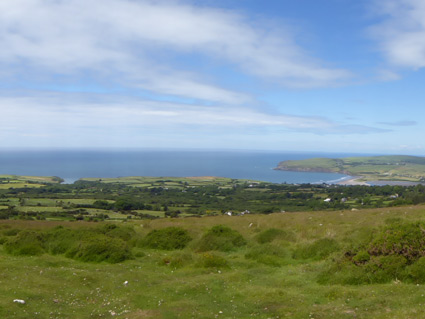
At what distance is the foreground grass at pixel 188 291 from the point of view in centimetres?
1023

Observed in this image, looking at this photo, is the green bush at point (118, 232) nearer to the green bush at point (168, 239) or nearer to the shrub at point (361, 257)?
the green bush at point (168, 239)

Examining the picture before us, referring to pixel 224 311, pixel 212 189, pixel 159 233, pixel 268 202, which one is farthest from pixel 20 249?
pixel 212 189

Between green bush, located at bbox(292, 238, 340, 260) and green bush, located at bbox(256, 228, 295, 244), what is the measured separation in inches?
136

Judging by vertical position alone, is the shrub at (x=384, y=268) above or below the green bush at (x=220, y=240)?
above

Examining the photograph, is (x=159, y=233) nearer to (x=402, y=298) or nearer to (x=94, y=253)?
(x=94, y=253)

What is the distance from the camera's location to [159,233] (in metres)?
22.4

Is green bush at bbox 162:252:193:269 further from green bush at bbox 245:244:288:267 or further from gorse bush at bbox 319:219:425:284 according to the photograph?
gorse bush at bbox 319:219:425:284

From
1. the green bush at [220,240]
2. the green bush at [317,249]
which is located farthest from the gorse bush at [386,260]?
the green bush at [220,240]

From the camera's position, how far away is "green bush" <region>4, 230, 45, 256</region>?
1877 centimetres

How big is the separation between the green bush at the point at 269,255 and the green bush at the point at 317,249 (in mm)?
773

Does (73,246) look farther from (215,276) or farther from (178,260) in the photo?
(215,276)

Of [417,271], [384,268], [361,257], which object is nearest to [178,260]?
[361,257]

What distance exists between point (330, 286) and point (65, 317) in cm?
924

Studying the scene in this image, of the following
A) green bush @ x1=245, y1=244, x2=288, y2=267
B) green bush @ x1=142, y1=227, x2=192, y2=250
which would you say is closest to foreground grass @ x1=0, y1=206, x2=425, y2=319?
green bush @ x1=245, y1=244, x2=288, y2=267
